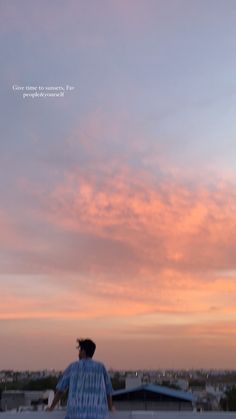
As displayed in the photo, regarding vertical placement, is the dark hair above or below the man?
above

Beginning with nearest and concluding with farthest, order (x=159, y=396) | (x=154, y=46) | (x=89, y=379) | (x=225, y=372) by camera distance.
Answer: (x=89, y=379) → (x=154, y=46) → (x=159, y=396) → (x=225, y=372)

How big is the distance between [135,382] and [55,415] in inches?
846

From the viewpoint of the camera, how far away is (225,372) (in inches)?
6550

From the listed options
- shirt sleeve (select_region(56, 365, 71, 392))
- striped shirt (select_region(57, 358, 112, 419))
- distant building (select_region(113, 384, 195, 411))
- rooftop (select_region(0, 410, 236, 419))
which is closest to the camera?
striped shirt (select_region(57, 358, 112, 419))

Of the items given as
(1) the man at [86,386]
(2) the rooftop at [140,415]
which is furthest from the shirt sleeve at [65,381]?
(2) the rooftop at [140,415]

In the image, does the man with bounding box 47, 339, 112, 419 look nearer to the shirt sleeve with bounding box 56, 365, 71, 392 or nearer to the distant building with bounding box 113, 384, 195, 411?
the shirt sleeve with bounding box 56, 365, 71, 392

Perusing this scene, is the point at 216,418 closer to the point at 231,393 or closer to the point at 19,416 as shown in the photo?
the point at 19,416

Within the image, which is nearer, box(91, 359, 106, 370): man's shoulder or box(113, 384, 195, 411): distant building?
box(91, 359, 106, 370): man's shoulder

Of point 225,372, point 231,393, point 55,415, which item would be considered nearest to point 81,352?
point 55,415

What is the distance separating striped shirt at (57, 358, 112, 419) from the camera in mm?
4523

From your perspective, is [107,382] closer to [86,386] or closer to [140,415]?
[86,386]

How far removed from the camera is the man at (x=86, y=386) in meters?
4.53

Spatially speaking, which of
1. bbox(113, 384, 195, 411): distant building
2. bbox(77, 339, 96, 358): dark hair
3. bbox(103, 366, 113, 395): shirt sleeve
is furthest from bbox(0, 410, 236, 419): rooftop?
bbox(113, 384, 195, 411): distant building

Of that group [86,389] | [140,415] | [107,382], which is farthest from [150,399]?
[86,389]
